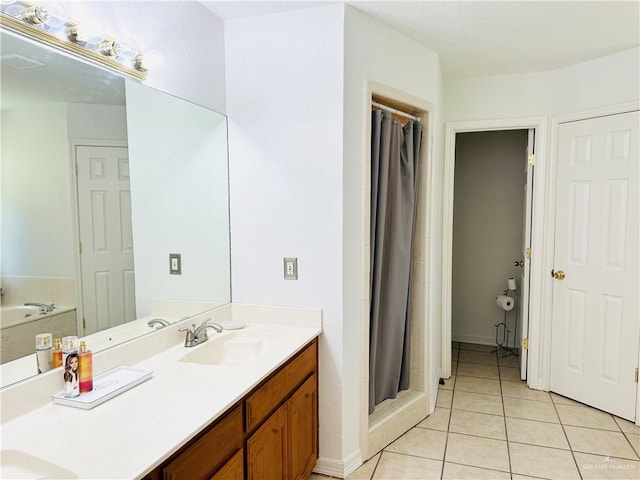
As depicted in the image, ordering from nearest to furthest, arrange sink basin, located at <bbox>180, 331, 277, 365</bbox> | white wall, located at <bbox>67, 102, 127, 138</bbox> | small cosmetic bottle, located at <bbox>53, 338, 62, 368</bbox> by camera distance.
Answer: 1. small cosmetic bottle, located at <bbox>53, 338, 62, 368</bbox>
2. white wall, located at <bbox>67, 102, 127, 138</bbox>
3. sink basin, located at <bbox>180, 331, 277, 365</bbox>

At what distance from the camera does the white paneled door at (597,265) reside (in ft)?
9.41

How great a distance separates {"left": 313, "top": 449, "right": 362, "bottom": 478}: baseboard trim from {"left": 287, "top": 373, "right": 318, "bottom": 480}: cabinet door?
0.08 m

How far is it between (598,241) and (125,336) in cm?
308

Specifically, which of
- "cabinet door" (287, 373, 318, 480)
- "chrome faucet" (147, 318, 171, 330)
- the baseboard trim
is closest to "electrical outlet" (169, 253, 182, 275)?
"chrome faucet" (147, 318, 171, 330)

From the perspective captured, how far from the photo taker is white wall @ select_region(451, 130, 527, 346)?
4.28 metres

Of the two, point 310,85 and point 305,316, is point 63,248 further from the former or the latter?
point 310,85

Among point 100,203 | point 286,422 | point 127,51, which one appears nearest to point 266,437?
point 286,422

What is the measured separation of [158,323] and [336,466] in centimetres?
123

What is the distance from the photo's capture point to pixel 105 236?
171cm

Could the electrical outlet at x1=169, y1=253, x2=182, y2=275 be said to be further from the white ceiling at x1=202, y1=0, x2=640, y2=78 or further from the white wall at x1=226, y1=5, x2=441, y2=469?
the white ceiling at x1=202, y1=0, x2=640, y2=78

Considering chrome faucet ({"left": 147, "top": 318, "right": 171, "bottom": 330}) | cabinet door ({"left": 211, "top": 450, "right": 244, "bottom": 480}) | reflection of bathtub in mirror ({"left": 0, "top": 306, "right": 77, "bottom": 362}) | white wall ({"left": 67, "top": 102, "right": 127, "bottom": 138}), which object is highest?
white wall ({"left": 67, "top": 102, "right": 127, "bottom": 138})

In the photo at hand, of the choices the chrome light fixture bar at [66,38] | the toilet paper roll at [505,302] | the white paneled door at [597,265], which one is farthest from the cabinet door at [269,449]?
the toilet paper roll at [505,302]

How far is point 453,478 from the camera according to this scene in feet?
7.52

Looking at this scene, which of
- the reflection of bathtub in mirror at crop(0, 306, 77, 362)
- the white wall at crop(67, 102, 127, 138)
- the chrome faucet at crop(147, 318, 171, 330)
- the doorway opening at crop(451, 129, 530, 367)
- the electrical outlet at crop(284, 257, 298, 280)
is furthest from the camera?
the doorway opening at crop(451, 129, 530, 367)
